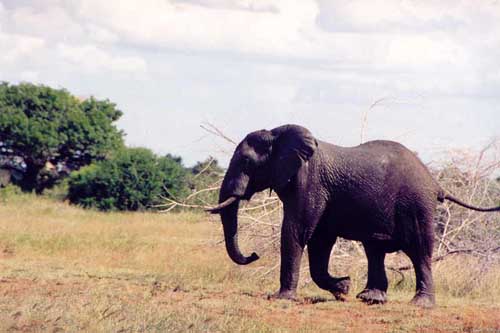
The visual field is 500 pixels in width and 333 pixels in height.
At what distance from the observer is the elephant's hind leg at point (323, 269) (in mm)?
13289

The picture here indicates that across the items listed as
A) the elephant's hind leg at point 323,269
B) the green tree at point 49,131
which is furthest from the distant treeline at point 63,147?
the elephant's hind leg at point 323,269

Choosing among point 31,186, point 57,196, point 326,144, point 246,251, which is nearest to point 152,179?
point 57,196

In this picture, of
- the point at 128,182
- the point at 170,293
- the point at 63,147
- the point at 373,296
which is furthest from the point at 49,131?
the point at 373,296

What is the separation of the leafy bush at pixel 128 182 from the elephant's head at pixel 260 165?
55.6ft

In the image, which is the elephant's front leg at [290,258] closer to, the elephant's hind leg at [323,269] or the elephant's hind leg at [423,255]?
the elephant's hind leg at [323,269]

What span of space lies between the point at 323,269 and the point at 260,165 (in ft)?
4.78

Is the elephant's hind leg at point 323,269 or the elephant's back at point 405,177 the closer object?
the elephant's back at point 405,177

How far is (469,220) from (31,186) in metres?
23.2

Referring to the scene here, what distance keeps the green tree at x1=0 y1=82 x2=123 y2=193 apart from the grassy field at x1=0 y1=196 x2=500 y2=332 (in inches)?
567

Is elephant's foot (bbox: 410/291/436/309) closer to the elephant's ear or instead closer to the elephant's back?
the elephant's back

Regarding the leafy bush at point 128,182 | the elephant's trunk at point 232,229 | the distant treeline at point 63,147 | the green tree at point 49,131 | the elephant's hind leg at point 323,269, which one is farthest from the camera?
the green tree at point 49,131

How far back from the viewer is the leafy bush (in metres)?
30.9

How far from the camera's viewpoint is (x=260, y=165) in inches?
512

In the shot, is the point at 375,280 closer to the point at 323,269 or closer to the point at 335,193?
the point at 323,269
